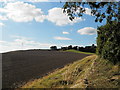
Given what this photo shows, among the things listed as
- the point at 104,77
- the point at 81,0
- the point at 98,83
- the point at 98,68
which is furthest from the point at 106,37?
the point at 81,0

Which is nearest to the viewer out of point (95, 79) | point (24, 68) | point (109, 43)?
point (95, 79)

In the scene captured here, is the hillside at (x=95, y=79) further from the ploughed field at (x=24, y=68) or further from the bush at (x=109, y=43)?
the ploughed field at (x=24, y=68)

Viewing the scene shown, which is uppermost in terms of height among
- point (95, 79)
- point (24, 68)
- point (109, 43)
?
point (109, 43)

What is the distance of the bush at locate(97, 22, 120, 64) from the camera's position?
36.6ft

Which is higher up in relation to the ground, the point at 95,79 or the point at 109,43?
the point at 109,43

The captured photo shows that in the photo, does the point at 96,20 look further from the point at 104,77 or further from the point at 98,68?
the point at 98,68

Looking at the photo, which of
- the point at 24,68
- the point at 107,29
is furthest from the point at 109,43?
the point at 24,68

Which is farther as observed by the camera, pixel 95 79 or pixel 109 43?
pixel 109 43

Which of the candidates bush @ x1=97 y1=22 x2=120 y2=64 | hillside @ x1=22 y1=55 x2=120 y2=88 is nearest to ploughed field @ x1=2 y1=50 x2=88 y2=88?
hillside @ x1=22 y1=55 x2=120 y2=88

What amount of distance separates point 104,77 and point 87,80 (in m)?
0.98

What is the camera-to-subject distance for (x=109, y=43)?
38.9 feet

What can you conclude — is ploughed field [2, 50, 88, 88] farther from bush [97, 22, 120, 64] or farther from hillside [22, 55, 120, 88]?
bush [97, 22, 120, 64]

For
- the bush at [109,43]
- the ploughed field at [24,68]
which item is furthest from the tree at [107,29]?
the ploughed field at [24,68]

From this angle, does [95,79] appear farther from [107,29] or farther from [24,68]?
[24,68]
